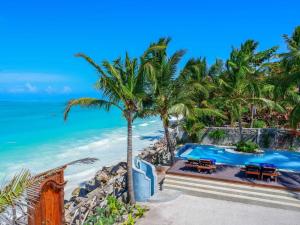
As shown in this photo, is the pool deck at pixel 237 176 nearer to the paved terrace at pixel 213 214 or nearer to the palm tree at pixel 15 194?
the paved terrace at pixel 213 214

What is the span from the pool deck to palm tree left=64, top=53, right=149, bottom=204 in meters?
4.61

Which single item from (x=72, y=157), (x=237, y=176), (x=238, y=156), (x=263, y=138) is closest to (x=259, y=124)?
(x=263, y=138)

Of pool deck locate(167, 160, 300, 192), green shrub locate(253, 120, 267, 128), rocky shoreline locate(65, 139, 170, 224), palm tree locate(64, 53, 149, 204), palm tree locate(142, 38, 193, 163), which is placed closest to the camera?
rocky shoreline locate(65, 139, 170, 224)

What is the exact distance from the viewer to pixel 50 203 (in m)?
6.45

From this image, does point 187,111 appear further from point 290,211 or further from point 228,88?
point 228,88

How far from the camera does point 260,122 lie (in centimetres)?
2319

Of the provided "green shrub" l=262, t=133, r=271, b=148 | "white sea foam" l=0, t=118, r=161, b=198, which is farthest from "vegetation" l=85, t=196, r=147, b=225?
"green shrub" l=262, t=133, r=271, b=148

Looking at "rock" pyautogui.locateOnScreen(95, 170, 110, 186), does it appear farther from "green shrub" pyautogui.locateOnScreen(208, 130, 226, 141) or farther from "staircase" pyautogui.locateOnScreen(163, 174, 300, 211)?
"green shrub" pyautogui.locateOnScreen(208, 130, 226, 141)

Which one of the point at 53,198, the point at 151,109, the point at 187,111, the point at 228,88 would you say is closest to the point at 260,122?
the point at 228,88

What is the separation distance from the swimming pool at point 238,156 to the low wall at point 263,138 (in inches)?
45.3

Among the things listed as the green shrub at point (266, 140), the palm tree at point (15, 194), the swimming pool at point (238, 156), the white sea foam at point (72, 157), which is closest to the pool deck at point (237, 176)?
the swimming pool at point (238, 156)

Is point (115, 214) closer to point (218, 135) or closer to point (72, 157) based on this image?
point (218, 135)

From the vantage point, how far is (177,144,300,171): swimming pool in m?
15.8

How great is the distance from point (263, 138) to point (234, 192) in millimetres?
9554
